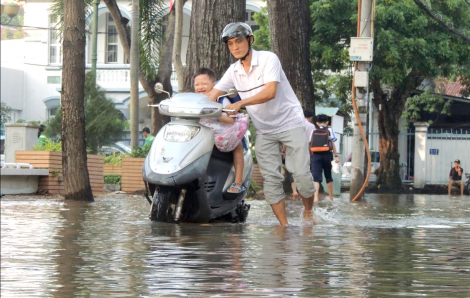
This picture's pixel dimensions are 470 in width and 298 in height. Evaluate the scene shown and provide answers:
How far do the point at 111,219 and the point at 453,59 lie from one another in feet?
71.6

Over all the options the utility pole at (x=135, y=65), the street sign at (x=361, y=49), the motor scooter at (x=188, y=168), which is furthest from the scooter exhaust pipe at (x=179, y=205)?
the utility pole at (x=135, y=65)

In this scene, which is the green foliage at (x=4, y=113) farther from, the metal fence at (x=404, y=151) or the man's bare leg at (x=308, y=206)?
the man's bare leg at (x=308, y=206)

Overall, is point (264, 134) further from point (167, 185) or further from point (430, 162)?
point (430, 162)

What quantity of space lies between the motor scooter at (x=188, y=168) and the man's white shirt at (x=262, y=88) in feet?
1.40

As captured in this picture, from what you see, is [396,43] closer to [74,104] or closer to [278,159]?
[74,104]

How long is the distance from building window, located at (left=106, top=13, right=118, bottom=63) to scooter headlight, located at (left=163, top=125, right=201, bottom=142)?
128 ft

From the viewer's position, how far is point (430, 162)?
1289 inches

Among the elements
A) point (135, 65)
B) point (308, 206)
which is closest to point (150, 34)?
point (135, 65)

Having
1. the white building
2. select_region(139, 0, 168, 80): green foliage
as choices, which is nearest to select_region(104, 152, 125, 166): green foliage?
select_region(139, 0, 168, 80): green foliage

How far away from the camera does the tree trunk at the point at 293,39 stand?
18.7 metres

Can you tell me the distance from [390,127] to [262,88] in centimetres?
2356

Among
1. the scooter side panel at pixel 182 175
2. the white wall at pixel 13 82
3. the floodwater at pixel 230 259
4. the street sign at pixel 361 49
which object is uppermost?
the white wall at pixel 13 82

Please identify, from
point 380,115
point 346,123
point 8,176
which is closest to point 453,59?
point 380,115

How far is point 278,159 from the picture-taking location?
9336 mm
